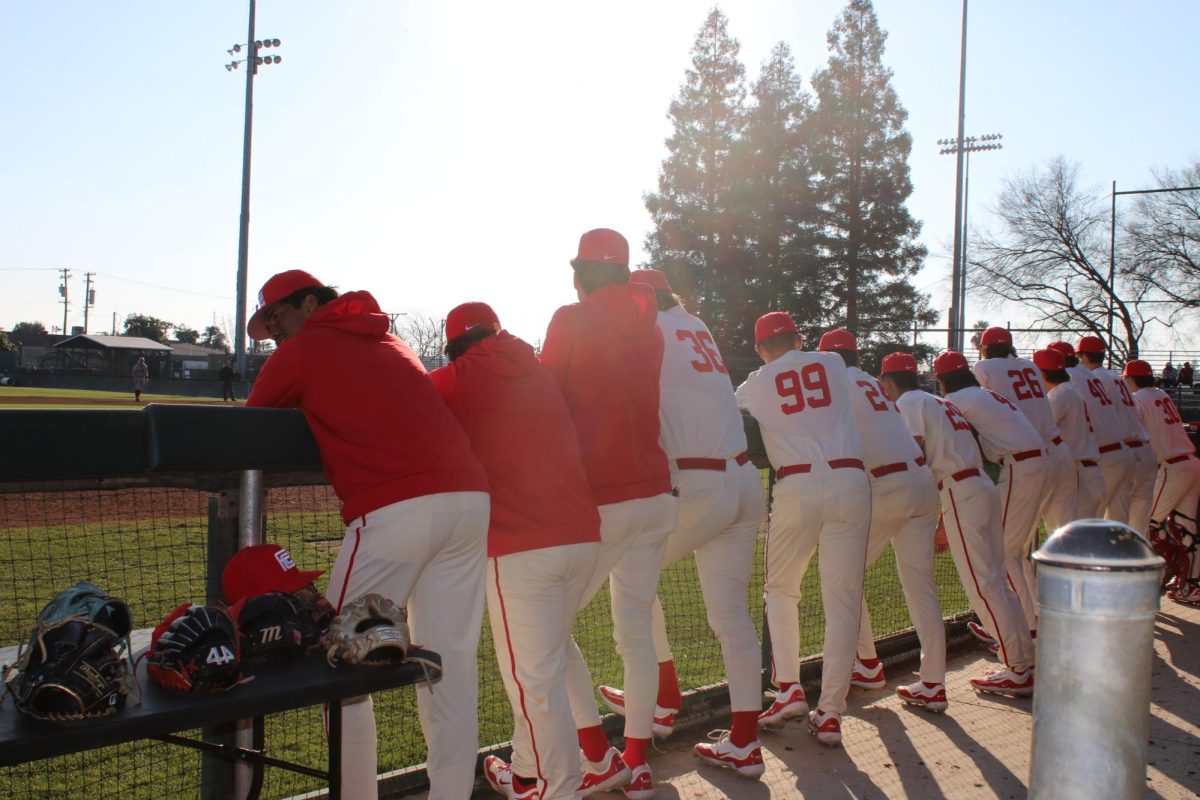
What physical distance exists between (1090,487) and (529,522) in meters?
5.14

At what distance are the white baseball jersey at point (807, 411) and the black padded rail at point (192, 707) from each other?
2.45 m

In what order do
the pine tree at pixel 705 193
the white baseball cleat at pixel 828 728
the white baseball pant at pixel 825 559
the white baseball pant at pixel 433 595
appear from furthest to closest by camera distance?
the pine tree at pixel 705 193 → the white baseball pant at pixel 825 559 → the white baseball cleat at pixel 828 728 → the white baseball pant at pixel 433 595

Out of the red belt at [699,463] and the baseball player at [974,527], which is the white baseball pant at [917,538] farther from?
the red belt at [699,463]

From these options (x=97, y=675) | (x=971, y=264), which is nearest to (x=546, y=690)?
(x=97, y=675)

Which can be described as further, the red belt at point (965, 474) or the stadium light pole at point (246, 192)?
the stadium light pole at point (246, 192)

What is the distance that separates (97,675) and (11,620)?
5126 millimetres

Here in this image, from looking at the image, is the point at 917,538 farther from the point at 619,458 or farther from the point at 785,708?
the point at 619,458

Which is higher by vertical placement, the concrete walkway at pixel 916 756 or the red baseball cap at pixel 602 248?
the red baseball cap at pixel 602 248

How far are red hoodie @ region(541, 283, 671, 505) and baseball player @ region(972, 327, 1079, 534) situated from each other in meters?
3.67

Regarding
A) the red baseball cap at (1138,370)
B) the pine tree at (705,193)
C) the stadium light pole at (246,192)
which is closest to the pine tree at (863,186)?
the pine tree at (705,193)

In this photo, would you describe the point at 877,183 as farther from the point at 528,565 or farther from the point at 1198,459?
the point at 528,565

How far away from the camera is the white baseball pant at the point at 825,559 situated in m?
4.50

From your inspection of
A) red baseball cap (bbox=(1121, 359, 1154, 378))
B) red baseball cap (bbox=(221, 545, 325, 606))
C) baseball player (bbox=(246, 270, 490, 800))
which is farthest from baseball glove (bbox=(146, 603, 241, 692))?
red baseball cap (bbox=(1121, 359, 1154, 378))

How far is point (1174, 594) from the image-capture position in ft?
26.3
